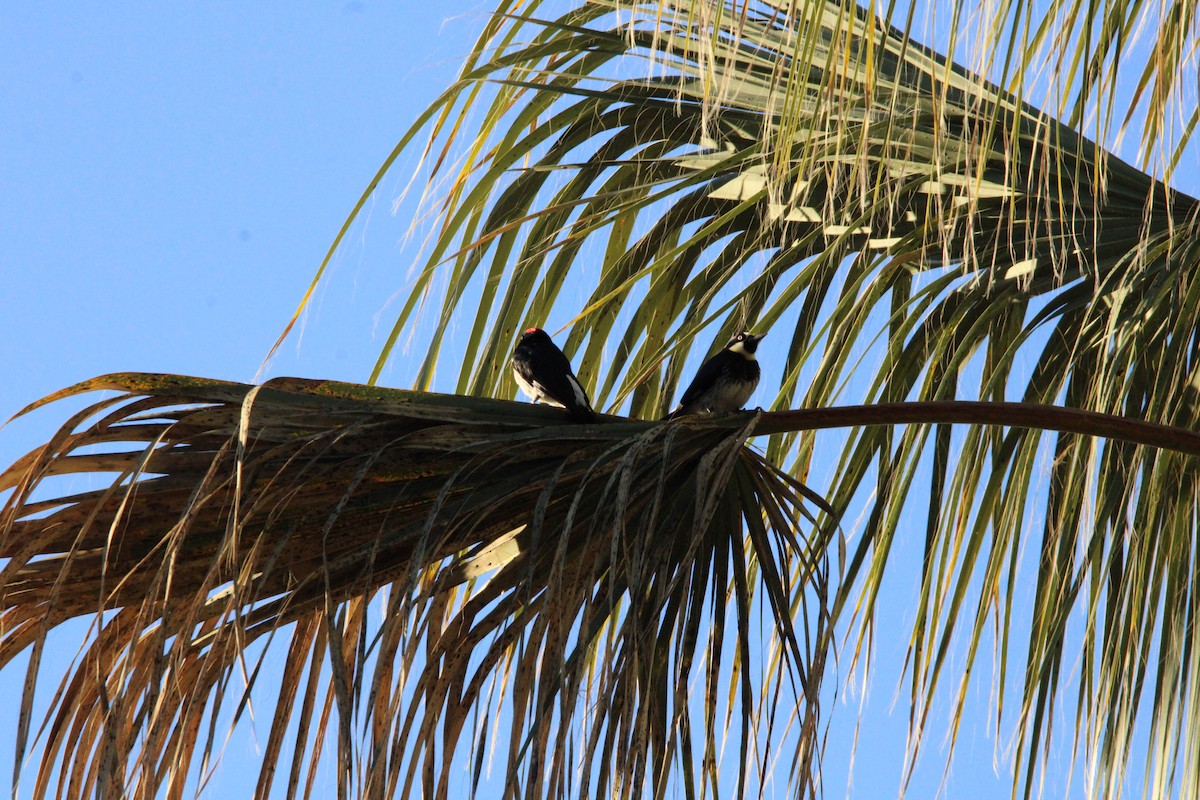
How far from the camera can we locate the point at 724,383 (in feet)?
15.3

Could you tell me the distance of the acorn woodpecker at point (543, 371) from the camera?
3890 millimetres

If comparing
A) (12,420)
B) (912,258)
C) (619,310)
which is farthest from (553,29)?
(12,420)

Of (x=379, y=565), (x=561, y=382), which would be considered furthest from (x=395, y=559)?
(x=561, y=382)

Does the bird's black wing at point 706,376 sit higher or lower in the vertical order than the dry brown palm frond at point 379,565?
higher

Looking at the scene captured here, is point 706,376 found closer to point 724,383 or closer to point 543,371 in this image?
point 724,383

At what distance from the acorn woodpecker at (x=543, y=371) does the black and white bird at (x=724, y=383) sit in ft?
1.75

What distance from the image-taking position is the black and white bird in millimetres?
4625

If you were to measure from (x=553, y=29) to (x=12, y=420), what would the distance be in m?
1.53

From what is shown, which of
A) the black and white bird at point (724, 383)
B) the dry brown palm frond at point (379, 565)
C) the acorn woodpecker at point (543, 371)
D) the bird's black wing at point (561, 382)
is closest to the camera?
the dry brown palm frond at point (379, 565)

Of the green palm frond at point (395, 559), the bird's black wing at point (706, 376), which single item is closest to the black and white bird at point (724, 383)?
the bird's black wing at point (706, 376)

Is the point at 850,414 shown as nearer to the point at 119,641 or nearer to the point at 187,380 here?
the point at 187,380

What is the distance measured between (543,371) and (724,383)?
761 millimetres

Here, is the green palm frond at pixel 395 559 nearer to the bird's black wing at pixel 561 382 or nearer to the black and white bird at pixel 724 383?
the bird's black wing at pixel 561 382

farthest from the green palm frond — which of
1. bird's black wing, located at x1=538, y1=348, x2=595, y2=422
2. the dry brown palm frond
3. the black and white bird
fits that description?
the black and white bird
